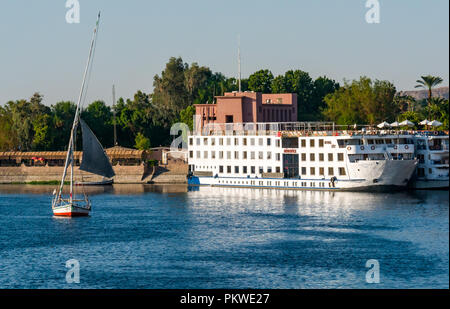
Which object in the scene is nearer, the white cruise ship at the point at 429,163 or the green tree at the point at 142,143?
the white cruise ship at the point at 429,163

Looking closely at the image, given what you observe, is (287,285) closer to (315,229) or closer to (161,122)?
(315,229)

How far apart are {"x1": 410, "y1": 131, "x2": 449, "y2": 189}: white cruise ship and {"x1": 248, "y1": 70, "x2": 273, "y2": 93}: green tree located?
57247 millimetres

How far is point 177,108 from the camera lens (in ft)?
470

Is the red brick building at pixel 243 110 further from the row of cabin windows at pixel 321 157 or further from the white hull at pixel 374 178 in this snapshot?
the white hull at pixel 374 178

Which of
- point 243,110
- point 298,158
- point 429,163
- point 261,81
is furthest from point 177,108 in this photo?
point 429,163

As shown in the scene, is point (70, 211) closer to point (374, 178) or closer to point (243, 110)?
point (374, 178)

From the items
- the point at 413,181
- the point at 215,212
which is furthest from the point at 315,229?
the point at 413,181

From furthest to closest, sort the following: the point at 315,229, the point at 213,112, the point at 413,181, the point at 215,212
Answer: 1. the point at 213,112
2. the point at 413,181
3. the point at 215,212
4. the point at 315,229

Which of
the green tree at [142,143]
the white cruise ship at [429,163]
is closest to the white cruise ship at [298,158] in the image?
the white cruise ship at [429,163]

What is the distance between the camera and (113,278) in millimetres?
40406

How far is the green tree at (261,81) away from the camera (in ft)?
470

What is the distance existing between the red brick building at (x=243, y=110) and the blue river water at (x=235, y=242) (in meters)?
25.8

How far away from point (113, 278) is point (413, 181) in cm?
5223
